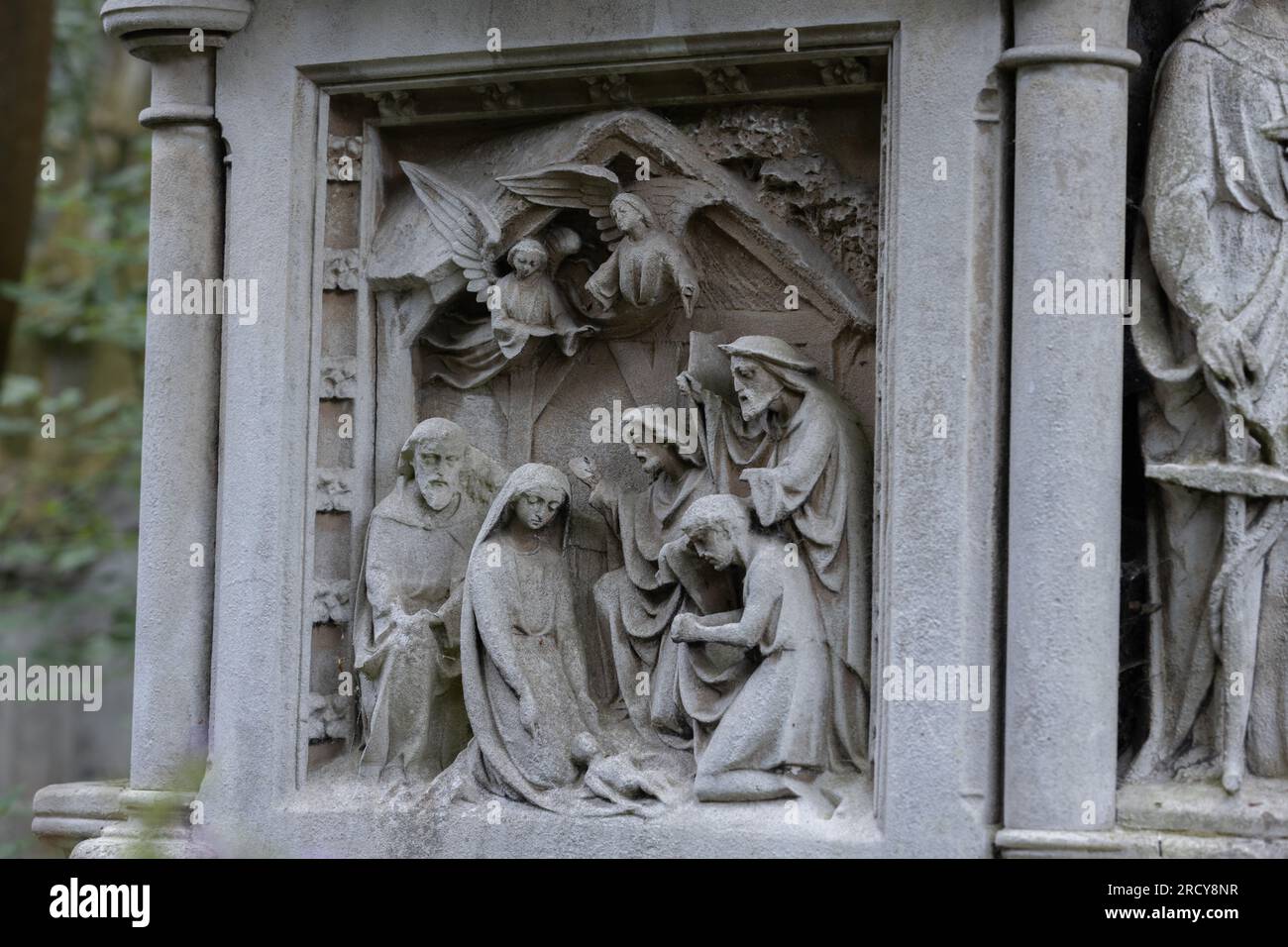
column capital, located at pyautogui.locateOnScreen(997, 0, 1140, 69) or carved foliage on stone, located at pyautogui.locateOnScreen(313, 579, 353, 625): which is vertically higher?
column capital, located at pyautogui.locateOnScreen(997, 0, 1140, 69)

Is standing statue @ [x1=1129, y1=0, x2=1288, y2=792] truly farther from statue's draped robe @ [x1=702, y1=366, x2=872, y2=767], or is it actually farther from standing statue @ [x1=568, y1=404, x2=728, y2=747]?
standing statue @ [x1=568, y1=404, x2=728, y2=747]

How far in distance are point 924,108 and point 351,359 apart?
2.74 m

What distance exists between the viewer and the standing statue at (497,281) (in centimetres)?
1051

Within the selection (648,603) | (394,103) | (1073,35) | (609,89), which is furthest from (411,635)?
(1073,35)

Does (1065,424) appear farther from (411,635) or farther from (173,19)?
(173,19)

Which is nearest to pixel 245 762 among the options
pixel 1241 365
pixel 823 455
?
pixel 823 455

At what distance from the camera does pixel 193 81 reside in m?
10.7

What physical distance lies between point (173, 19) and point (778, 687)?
3.85 m

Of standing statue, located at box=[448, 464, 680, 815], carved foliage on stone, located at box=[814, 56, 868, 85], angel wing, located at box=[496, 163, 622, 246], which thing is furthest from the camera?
angel wing, located at box=[496, 163, 622, 246]

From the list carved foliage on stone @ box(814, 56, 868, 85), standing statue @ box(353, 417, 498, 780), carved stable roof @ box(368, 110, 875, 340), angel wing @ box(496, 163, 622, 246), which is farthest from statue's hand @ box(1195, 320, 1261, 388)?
standing statue @ box(353, 417, 498, 780)

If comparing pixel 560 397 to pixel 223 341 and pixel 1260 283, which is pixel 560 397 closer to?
pixel 223 341

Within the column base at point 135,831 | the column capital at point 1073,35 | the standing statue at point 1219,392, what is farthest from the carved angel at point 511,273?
the standing statue at point 1219,392

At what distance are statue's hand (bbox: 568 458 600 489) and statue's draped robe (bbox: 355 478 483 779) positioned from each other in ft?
1.53

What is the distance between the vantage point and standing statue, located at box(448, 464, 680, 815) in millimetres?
10078
